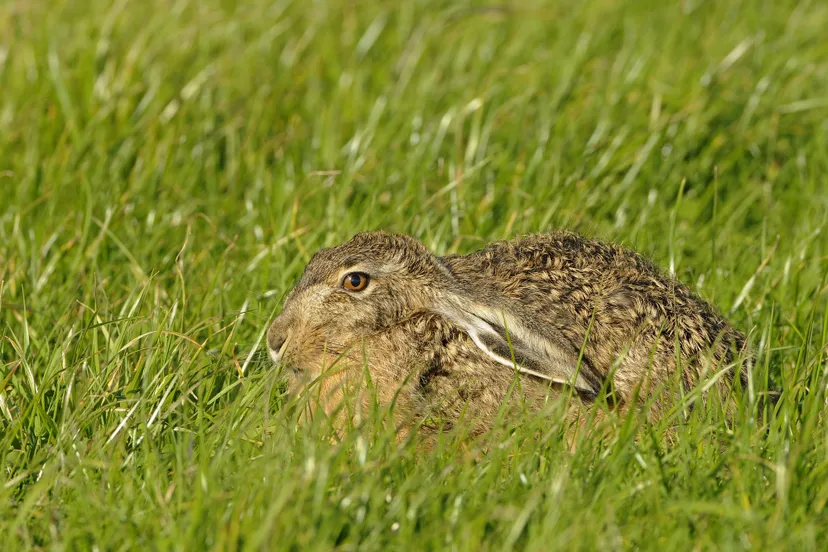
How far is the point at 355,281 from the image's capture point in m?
5.13

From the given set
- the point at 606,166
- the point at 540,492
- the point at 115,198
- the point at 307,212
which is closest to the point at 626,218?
the point at 606,166

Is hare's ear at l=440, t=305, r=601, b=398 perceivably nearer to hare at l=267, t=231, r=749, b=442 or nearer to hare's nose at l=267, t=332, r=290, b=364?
hare at l=267, t=231, r=749, b=442

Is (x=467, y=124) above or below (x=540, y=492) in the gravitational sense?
below

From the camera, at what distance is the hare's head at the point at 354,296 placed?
199 inches

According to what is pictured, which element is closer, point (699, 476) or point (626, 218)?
point (699, 476)

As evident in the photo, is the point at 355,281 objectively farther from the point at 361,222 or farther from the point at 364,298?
the point at 361,222

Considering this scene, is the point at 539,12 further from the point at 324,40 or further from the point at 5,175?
the point at 5,175

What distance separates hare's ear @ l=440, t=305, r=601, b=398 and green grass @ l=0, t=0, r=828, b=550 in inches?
10.5

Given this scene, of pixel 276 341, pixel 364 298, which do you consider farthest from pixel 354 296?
pixel 276 341

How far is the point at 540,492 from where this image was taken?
367cm

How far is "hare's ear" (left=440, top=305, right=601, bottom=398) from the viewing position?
4574 mm

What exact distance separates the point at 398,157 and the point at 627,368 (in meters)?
2.72

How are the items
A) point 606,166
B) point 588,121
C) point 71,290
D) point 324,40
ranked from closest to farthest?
point 71,290
point 606,166
point 588,121
point 324,40

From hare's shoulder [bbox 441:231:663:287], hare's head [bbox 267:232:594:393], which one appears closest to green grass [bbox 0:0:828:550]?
hare's head [bbox 267:232:594:393]
